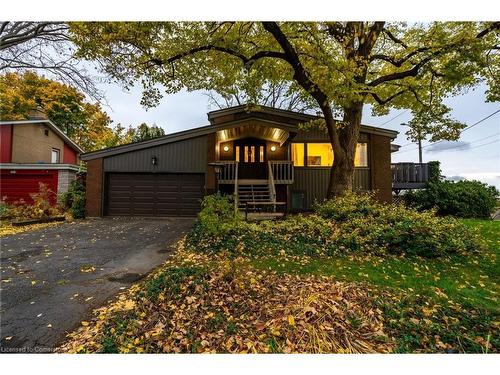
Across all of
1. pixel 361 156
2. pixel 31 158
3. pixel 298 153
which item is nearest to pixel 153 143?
pixel 298 153

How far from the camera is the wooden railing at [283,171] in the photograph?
10.5 meters

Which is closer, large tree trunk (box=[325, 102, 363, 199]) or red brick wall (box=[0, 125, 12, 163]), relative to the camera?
large tree trunk (box=[325, 102, 363, 199])

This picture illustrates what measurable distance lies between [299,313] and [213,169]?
8.99 meters

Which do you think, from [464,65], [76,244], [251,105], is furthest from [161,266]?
[464,65]

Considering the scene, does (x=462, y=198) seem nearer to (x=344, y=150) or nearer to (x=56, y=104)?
(x=344, y=150)

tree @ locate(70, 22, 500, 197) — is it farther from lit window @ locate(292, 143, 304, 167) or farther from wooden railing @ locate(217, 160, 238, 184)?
wooden railing @ locate(217, 160, 238, 184)

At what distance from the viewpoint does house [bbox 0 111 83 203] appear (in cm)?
1282

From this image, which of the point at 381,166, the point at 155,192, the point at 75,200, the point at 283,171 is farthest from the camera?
the point at 381,166

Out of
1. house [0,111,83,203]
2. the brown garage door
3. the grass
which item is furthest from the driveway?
house [0,111,83,203]

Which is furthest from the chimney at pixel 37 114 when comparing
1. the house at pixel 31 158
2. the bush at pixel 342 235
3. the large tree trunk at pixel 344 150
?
the large tree trunk at pixel 344 150

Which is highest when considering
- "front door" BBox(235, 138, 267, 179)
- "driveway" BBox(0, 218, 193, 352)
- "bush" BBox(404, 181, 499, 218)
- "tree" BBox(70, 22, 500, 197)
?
"tree" BBox(70, 22, 500, 197)

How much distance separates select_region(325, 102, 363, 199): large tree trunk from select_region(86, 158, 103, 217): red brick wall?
10042 mm

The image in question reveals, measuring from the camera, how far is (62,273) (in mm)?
4293
